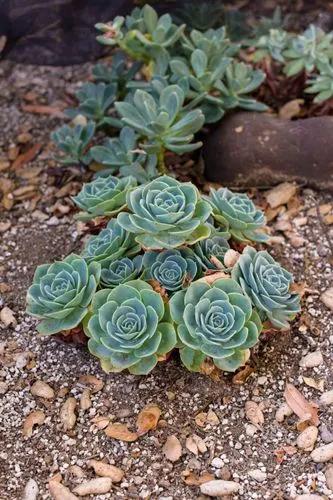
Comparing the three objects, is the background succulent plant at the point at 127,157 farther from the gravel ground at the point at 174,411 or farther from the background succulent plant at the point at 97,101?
the gravel ground at the point at 174,411

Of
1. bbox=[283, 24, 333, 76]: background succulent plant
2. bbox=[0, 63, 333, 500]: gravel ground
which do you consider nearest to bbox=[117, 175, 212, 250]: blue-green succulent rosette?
bbox=[0, 63, 333, 500]: gravel ground

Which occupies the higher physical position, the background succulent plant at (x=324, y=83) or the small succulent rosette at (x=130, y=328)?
the background succulent plant at (x=324, y=83)

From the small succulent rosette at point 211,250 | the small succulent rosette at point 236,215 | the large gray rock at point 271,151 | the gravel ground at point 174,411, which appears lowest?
the gravel ground at point 174,411

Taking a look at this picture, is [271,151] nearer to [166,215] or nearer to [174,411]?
[166,215]

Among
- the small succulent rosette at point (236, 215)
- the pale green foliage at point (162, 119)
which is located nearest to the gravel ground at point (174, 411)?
the small succulent rosette at point (236, 215)

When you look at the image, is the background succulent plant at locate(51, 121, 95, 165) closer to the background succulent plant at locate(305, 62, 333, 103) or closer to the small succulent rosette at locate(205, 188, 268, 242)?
the small succulent rosette at locate(205, 188, 268, 242)

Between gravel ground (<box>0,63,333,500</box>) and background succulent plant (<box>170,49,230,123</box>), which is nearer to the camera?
gravel ground (<box>0,63,333,500</box>)

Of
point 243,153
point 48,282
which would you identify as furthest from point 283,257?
point 48,282
